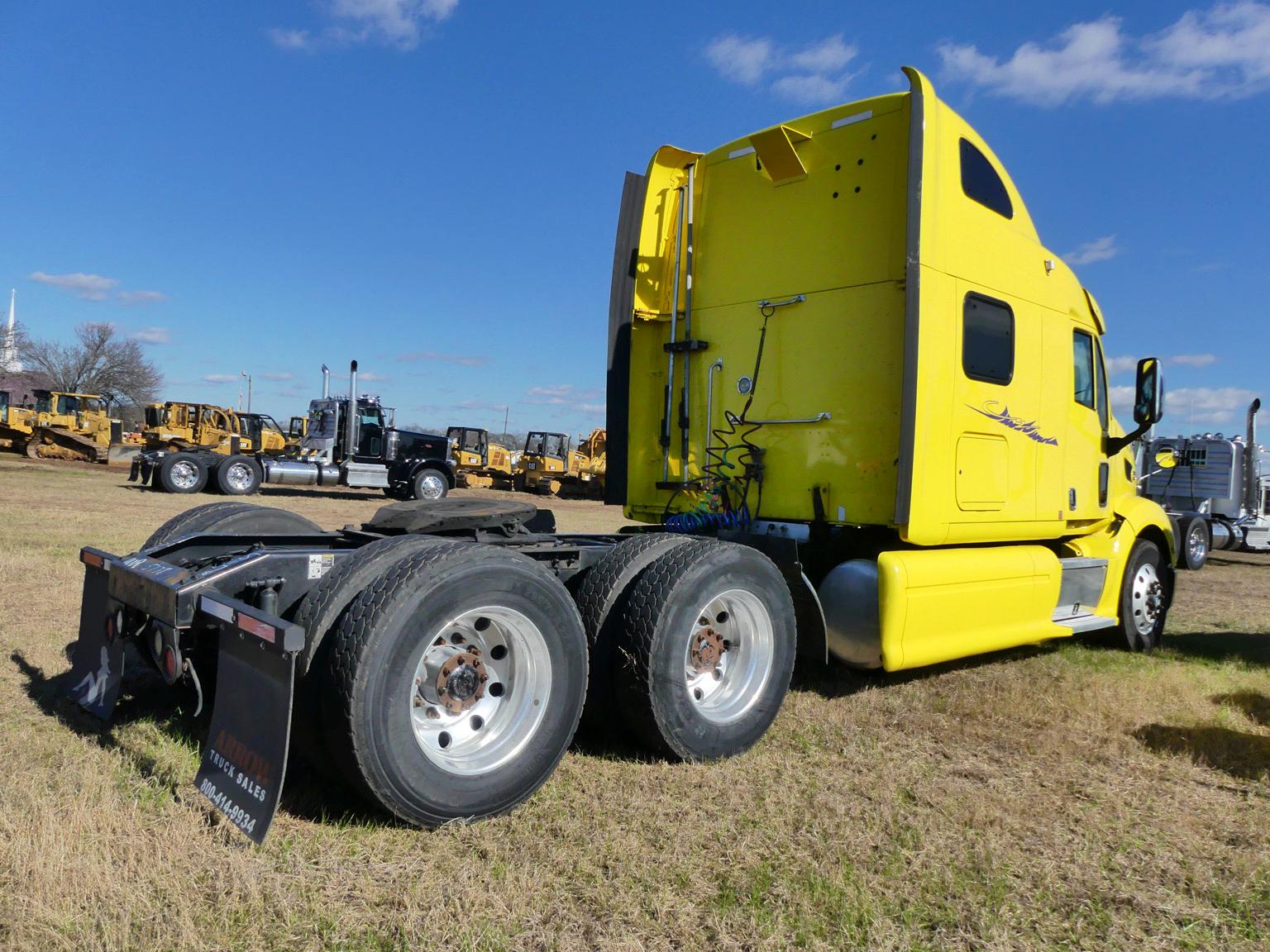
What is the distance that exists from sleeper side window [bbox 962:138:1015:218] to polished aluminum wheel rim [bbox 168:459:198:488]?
786 inches

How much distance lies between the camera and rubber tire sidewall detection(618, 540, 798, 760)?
3.75 m

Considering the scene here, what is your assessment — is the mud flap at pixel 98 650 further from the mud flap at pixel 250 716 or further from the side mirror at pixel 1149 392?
the side mirror at pixel 1149 392

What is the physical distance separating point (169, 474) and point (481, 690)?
20147 millimetres

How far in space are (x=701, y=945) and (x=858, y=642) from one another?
251cm

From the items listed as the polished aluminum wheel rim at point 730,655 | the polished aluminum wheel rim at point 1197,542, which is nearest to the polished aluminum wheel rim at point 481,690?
the polished aluminum wheel rim at point 730,655

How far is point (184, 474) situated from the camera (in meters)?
21.1

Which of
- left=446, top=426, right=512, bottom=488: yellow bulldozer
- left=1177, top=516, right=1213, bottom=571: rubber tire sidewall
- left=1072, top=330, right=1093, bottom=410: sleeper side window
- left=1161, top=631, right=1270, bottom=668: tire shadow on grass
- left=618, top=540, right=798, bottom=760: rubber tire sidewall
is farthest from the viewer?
left=446, top=426, right=512, bottom=488: yellow bulldozer

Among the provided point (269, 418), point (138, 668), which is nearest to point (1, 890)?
point (138, 668)

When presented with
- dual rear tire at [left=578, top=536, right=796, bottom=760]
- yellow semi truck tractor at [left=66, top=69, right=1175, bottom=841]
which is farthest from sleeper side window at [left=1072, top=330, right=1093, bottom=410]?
dual rear tire at [left=578, top=536, right=796, bottom=760]

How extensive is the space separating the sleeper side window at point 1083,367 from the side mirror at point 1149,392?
384 mm

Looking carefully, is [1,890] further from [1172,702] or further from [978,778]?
[1172,702]

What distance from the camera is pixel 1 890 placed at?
2.51 metres

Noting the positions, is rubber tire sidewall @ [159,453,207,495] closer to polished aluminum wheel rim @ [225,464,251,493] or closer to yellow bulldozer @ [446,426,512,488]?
polished aluminum wheel rim @ [225,464,251,493]

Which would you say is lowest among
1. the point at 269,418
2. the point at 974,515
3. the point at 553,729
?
the point at 553,729
